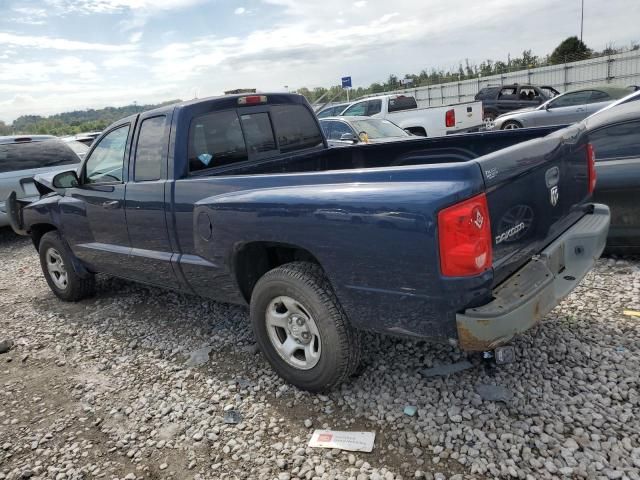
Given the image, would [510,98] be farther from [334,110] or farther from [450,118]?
[334,110]

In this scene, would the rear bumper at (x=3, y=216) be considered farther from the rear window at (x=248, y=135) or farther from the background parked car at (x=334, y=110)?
the background parked car at (x=334, y=110)

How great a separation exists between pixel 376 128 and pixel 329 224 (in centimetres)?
807

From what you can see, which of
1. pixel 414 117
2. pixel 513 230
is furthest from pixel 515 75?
pixel 513 230

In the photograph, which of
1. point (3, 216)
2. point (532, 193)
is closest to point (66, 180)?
point (532, 193)

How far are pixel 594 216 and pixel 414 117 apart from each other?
1041cm

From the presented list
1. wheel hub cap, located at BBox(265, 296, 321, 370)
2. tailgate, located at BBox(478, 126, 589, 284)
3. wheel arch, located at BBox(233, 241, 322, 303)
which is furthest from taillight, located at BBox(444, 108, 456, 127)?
wheel hub cap, located at BBox(265, 296, 321, 370)

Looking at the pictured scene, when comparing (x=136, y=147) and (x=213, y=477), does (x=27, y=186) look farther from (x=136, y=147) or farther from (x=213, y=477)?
(x=213, y=477)

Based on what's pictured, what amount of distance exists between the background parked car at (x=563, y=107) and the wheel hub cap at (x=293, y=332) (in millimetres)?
11649

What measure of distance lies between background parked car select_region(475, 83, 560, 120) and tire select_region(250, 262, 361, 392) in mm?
16365

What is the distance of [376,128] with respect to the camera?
10281 millimetres

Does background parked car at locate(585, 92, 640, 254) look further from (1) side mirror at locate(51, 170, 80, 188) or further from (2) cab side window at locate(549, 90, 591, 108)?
(2) cab side window at locate(549, 90, 591, 108)

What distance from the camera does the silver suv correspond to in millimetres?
8016

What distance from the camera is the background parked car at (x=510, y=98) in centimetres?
1753

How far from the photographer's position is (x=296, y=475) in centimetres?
252
